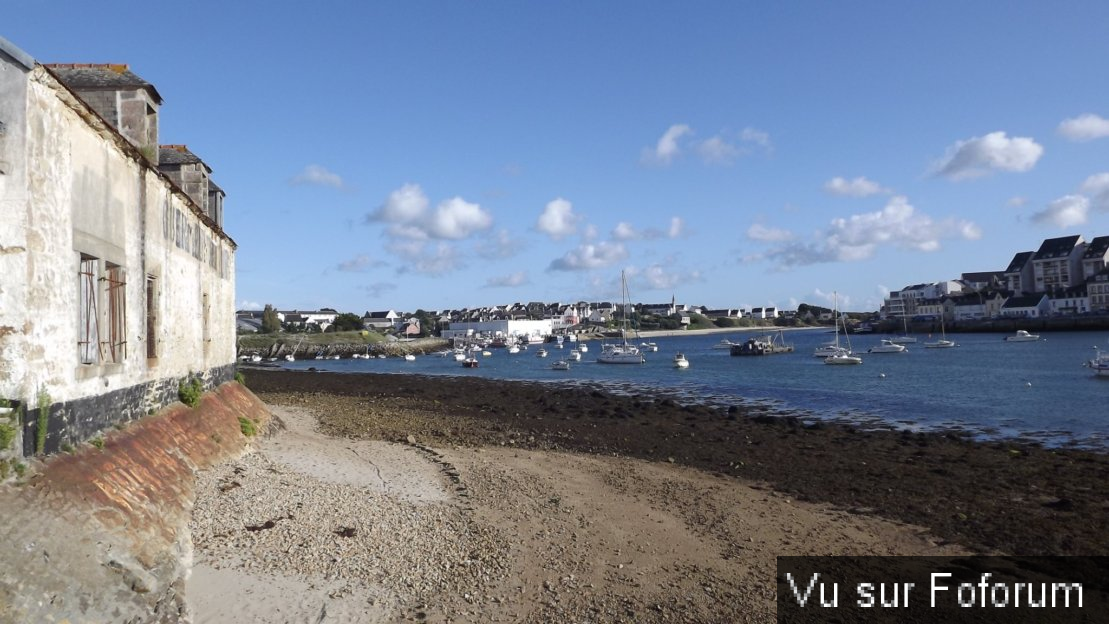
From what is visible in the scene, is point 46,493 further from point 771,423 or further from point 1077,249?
point 1077,249

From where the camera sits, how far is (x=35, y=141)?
7.34 metres

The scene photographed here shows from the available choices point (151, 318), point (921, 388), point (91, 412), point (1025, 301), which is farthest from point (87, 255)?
point (1025, 301)

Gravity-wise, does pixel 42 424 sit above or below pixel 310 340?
above

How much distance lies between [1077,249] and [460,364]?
141m

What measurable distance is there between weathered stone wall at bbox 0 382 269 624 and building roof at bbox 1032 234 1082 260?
183670 mm

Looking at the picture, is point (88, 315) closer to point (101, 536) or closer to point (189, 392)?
point (101, 536)

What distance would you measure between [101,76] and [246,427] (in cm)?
764

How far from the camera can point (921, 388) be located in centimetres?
4362

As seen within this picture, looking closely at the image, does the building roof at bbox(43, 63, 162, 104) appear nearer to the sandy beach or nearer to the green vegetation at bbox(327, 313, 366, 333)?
the sandy beach

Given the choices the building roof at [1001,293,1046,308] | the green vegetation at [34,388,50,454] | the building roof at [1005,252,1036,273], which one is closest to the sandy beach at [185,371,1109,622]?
the green vegetation at [34,388,50,454]

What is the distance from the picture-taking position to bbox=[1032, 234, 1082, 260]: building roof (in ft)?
495

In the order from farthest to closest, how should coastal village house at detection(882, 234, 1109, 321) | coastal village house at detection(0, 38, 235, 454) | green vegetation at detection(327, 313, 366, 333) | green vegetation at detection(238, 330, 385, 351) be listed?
green vegetation at detection(327, 313, 366, 333) → coastal village house at detection(882, 234, 1109, 321) → green vegetation at detection(238, 330, 385, 351) → coastal village house at detection(0, 38, 235, 454)

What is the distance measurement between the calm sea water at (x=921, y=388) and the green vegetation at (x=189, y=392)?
2516 centimetres

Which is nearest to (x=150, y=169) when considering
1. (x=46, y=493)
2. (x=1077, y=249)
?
(x=46, y=493)
